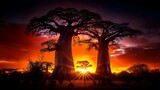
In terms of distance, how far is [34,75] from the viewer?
1166cm

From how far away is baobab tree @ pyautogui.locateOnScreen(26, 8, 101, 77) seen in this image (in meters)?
23.3

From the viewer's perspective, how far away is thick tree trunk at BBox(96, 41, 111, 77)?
90.6ft

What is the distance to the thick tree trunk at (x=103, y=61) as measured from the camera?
1087 inches

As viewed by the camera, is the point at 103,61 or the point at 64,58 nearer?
the point at 64,58

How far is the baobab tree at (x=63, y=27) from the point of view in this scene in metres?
23.3

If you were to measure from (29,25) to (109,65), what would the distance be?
12610mm

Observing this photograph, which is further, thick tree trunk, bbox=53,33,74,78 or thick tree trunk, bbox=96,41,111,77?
thick tree trunk, bbox=96,41,111,77

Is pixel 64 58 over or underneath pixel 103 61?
over

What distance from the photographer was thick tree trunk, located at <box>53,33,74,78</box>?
23031 millimetres

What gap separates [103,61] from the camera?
28.1m

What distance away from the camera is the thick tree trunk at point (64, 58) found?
75.6ft

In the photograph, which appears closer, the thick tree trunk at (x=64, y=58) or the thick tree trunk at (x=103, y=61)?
the thick tree trunk at (x=64, y=58)

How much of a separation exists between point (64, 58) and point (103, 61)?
7.00 metres

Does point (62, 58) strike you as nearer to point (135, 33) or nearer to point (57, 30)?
point (57, 30)
